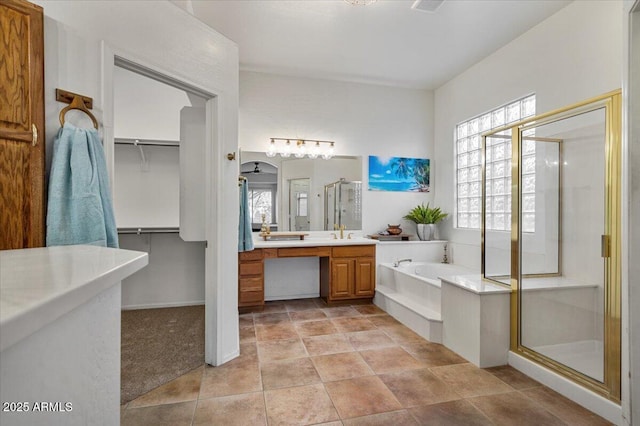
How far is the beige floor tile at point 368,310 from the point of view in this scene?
3.76 m

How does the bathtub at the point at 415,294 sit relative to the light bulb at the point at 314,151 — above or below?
below

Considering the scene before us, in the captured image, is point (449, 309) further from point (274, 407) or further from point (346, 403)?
point (274, 407)

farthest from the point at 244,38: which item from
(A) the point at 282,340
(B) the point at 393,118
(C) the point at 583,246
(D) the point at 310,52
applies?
(C) the point at 583,246

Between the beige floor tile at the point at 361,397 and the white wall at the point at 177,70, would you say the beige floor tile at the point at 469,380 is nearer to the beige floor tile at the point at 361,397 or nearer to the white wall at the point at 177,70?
the beige floor tile at the point at 361,397

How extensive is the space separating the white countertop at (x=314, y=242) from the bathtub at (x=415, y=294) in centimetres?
51

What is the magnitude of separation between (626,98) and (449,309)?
1.92 m

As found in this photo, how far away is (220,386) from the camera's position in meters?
2.17

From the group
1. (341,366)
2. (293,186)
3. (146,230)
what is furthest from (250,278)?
(341,366)

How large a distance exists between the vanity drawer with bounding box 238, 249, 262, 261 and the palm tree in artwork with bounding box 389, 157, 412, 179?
2345 mm

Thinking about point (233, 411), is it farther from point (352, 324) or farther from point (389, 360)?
point (352, 324)

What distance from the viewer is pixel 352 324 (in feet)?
11.1

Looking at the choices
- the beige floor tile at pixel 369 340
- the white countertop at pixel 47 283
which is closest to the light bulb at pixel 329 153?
the beige floor tile at pixel 369 340

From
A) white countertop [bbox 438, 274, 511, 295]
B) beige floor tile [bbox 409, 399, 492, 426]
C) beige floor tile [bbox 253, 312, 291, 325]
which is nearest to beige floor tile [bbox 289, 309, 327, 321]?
beige floor tile [bbox 253, 312, 291, 325]

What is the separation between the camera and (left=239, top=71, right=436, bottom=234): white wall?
430 centimetres
